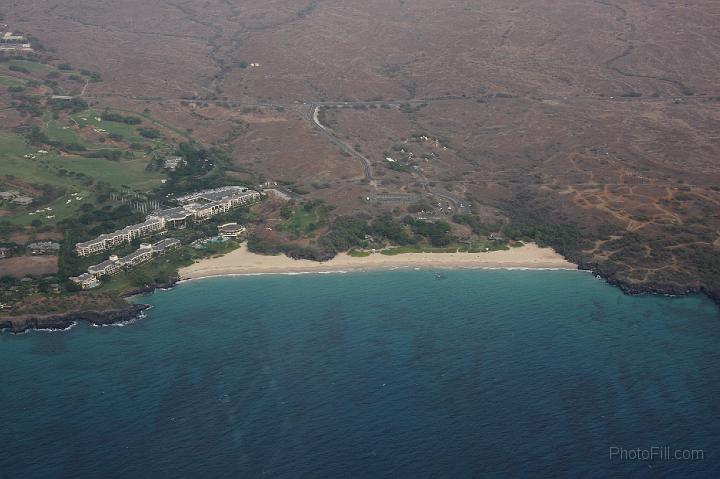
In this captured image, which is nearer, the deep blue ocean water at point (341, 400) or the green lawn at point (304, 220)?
the deep blue ocean water at point (341, 400)

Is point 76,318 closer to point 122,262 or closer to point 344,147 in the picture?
point 122,262

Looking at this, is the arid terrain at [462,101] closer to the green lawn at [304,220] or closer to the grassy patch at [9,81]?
the green lawn at [304,220]

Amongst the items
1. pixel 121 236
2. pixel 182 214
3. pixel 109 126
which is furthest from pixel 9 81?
pixel 121 236

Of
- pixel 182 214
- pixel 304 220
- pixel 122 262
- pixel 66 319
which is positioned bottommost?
pixel 304 220

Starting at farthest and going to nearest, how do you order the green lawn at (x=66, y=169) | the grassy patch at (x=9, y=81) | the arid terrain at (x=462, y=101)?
1. the grassy patch at (x=9, y=81)
2. the arid terrain at (x=462, y=101)
3. the green lawn at (x=66, y=169)

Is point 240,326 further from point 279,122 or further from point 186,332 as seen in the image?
point 279,122

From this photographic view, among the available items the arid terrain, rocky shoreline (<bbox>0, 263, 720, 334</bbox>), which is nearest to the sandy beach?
the arid terrain

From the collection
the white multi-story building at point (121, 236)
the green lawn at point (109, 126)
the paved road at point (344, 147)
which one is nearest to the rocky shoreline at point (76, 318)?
the white multi-story building at point (121, 236)
